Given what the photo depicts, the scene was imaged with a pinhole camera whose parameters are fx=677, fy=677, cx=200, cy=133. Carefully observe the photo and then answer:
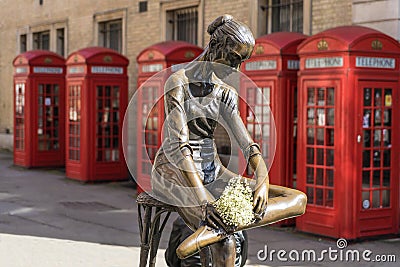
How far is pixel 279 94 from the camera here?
943 centimetres

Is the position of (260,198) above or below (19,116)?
below

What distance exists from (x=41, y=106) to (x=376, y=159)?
380 inches

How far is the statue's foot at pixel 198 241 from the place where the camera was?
3871mm

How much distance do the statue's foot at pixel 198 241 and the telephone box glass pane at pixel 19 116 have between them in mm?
13051

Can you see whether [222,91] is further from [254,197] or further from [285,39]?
[285,39]

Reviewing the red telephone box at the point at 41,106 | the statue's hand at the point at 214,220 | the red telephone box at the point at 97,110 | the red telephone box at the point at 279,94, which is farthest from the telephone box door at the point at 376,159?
the red telephone box at the point at 41,106

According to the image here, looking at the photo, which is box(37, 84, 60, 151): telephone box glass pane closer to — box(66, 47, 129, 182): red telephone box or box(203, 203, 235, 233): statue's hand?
box(66, 47, 129, 182): red telephone box

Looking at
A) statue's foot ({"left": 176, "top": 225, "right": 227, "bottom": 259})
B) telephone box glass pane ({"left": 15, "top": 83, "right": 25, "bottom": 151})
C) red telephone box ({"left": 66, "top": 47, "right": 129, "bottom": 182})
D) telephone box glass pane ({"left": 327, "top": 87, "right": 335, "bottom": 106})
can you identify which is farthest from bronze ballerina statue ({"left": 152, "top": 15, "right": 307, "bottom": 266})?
telephone box glass pane ({"left": 15, "top": 83, "right": 25, "bottom": 151})

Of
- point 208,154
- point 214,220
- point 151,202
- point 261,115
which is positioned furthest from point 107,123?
point 214,220

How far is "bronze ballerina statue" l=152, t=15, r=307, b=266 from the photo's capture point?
403 cm

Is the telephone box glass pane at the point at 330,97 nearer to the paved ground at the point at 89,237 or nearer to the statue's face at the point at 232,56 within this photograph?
the paved ground at the point at 89,237

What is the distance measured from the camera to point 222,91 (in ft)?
14.6

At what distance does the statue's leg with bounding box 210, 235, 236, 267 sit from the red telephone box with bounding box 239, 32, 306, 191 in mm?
5393

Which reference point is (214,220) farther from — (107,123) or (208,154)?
(107,123)
